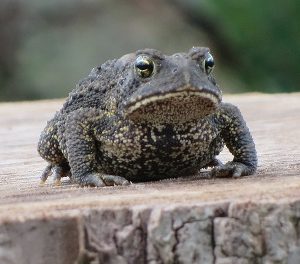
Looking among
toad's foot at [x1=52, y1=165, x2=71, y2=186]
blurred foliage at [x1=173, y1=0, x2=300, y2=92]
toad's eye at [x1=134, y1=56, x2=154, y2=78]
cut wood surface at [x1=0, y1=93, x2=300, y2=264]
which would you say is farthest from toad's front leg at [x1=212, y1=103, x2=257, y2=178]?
blurred foliage at [x1=173, y1=0, x2=300, y2=92]

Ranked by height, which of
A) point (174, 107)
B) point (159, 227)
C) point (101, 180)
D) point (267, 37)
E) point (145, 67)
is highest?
point (267, 37)

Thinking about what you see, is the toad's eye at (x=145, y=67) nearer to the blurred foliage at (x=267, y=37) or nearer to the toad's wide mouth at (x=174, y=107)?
the toad's wide mouth at (x=174, y=107)

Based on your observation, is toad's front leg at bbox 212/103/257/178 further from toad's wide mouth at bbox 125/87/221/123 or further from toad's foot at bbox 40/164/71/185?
toad's foot at bbox 40/164/71/185

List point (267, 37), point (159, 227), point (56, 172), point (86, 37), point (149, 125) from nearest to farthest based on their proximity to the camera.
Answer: point (159, 227) → point (149, 125) → point (56, 172) → point (267, 37) → point (86, 37)

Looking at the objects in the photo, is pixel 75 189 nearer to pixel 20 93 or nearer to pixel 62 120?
pixel 62 120

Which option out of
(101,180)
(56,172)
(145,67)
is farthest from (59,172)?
(145,67)

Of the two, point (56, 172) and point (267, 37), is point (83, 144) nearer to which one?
point (56, 172)
